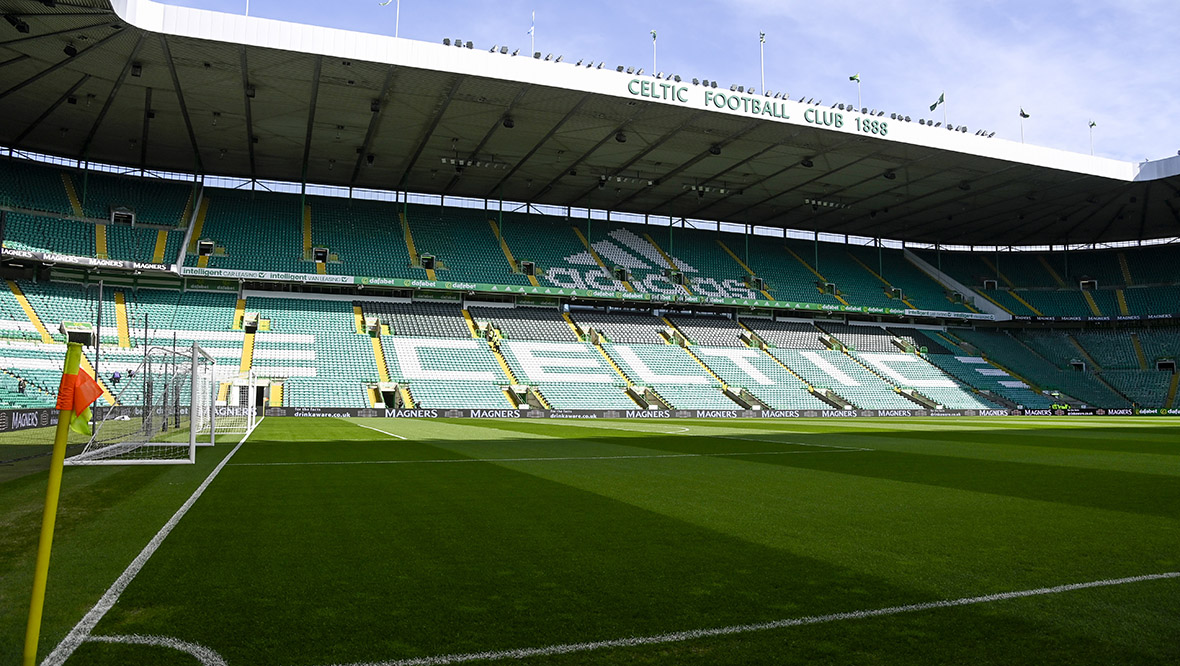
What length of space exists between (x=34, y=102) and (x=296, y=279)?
14.2m

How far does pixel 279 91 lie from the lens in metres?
32.9

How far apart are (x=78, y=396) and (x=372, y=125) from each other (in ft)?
120

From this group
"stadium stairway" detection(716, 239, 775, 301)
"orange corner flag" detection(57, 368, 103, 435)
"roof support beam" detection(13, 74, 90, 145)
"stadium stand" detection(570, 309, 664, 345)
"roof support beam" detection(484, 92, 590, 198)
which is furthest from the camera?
"stadium stairway" detection(716, 239, 775, 301)

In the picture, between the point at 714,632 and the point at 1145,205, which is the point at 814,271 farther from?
the point at 714,632

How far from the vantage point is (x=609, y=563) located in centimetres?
572

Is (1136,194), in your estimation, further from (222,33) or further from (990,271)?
(222,33)

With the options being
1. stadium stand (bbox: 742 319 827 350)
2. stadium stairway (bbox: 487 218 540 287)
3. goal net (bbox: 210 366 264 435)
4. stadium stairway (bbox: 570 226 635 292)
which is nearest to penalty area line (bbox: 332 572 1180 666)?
goal net (bbox: 210 366 264 435)

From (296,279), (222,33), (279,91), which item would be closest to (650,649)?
(222,33)

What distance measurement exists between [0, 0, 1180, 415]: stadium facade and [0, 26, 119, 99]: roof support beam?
0.20m

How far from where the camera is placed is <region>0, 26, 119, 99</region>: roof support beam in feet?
91.1

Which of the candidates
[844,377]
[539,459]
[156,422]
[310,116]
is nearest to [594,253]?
[844,377]

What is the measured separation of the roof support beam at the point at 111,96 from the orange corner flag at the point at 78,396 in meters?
29.6

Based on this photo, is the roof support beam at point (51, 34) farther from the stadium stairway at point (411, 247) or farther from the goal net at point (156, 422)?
the stadium stairway at point (411, 247)

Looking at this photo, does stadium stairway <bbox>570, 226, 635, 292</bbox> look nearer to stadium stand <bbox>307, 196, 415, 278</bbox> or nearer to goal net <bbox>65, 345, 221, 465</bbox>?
stadium stand <bbox>307, 196, 415, 278</bbox>
